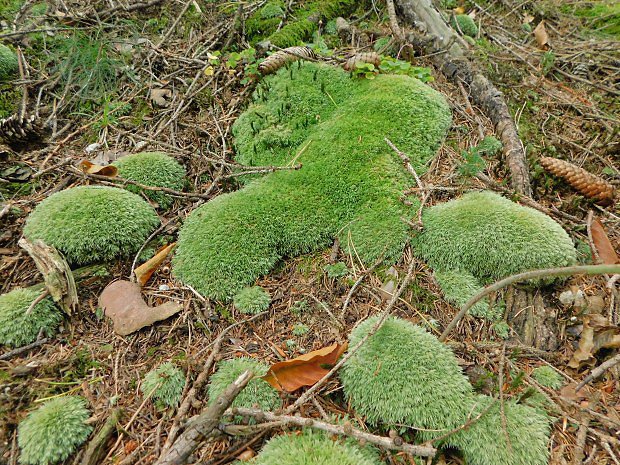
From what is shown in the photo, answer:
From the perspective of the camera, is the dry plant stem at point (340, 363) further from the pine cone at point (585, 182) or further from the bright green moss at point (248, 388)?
the pine cone at point (585, 182)

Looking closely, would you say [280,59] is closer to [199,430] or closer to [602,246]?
[602,246]

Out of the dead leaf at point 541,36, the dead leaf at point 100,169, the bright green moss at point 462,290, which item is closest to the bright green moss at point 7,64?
the dead leaf at point 100,169

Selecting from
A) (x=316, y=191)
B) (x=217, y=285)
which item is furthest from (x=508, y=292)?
(x=217, y=285)

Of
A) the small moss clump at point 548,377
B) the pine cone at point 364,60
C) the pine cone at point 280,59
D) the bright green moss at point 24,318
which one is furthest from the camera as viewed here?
the pine cone at point 280,59

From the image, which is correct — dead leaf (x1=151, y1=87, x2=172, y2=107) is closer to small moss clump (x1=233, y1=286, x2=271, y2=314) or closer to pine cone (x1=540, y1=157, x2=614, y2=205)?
small moss clump (x1=233, y1=286, x2=271, y2=314)

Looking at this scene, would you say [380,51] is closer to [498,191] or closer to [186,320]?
[498,191]

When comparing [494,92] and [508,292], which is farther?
[494,92]
